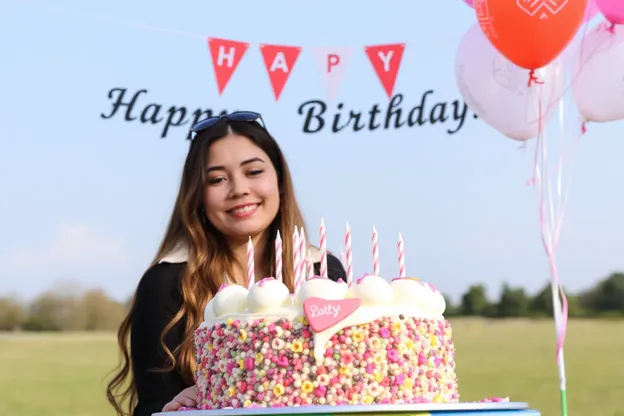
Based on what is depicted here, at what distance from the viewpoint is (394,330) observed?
193cm

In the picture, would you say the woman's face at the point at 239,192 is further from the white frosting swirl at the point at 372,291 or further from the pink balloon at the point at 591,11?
the pink balloon at the point at 591,11

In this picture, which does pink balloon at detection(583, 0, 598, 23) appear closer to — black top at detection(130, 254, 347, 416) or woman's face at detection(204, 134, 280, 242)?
woman's face at detection(204, 134, 280, 242)

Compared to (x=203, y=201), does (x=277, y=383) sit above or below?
below

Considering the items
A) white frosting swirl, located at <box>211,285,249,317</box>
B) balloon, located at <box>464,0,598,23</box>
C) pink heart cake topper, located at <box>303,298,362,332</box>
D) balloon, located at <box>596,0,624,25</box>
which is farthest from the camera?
balloon, located at <box>464,0,598,23</box>

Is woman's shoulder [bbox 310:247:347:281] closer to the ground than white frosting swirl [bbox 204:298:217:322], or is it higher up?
higher up

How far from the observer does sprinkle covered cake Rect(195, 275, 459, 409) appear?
1.87 metres

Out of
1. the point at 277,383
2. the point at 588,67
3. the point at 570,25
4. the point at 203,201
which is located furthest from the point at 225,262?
the point at 588,67

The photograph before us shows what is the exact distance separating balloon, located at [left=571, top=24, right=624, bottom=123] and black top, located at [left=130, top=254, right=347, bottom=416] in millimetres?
2403

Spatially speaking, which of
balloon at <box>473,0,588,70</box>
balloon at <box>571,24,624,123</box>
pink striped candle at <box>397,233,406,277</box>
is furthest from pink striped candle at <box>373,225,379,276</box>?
balloon at <box>571,24,624,123</box>

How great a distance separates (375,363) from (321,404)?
0.47 feet

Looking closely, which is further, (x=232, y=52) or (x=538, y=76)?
(x=232, y=52)

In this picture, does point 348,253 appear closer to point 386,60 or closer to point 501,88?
point 501,88

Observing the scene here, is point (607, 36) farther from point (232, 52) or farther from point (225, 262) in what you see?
point (225, 262)

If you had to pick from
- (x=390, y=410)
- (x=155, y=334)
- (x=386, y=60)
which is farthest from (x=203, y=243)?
(x=386, y=60)
